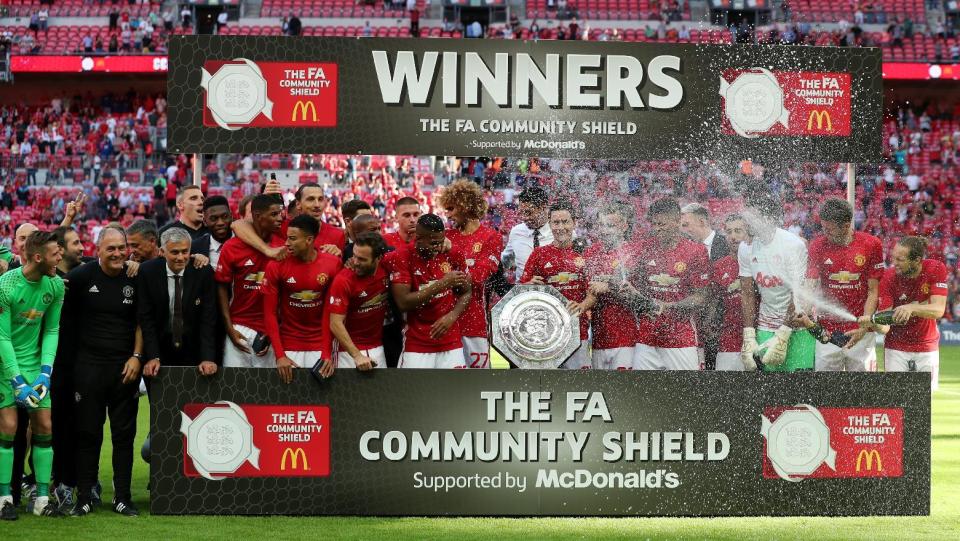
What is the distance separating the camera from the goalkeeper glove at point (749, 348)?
8.48m

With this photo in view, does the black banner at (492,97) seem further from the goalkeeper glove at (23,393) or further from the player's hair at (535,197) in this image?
the goalkeeper glove at (23,393)

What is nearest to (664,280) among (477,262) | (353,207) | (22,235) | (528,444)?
(477,262)

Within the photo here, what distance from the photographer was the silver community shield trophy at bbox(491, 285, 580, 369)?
787cm

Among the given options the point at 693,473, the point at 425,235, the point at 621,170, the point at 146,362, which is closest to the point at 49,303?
the point at 146,362

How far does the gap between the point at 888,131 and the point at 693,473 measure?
33.0 metres

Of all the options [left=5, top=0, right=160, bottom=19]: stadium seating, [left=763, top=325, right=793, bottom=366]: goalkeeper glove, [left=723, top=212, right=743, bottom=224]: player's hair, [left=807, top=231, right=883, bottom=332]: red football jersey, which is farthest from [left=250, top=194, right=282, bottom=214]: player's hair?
[left=5, top=0, right=160, bottom=19]: stadium seating

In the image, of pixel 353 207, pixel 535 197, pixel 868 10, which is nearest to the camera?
pixel 353 207

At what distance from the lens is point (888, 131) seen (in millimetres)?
38125

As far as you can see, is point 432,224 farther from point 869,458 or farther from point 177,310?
point 869,458

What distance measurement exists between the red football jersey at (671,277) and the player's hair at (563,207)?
65 cm

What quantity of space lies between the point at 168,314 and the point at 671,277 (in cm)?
348

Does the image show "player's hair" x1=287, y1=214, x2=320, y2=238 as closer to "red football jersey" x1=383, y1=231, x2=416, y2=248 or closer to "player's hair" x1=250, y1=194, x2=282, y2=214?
"player's hair" x1=250, y1=194, x2=282, y2=214

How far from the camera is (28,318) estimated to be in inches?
295

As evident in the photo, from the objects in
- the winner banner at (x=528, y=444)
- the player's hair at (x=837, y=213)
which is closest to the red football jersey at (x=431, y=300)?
the winner banner at (x=528, y=444)
